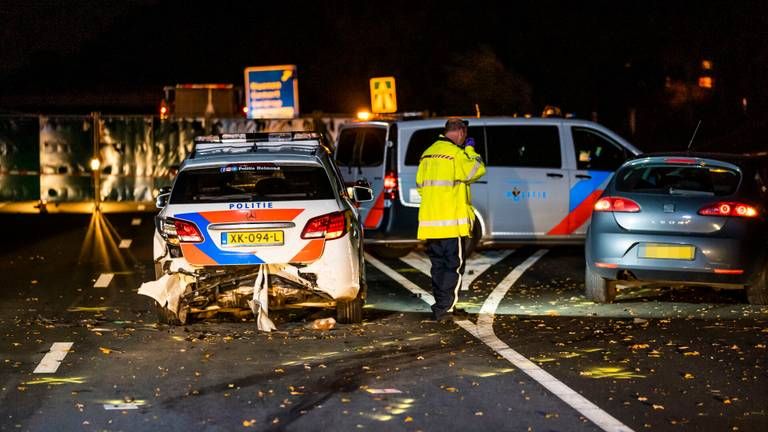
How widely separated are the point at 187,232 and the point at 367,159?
5.79 m

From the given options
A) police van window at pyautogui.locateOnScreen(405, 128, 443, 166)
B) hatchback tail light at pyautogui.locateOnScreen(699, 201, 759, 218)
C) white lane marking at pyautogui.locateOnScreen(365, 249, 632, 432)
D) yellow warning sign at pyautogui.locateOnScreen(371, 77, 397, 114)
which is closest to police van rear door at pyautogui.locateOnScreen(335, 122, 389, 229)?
police van window at pyautogui.locateOnScreen(405, 128, 443, 166)

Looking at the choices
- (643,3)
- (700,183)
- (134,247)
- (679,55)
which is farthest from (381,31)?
Result: (700,183)

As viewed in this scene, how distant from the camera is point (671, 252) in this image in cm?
1092

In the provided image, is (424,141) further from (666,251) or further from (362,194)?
(666,251)

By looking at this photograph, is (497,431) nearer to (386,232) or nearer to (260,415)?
(260,415)

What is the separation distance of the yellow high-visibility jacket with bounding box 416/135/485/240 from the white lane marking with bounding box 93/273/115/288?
4084 mm

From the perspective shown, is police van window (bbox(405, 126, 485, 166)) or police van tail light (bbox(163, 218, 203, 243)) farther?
police van window (bbox(405, 126, 485, 166))

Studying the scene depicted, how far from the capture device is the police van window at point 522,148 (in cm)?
1508

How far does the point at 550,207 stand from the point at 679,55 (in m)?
21.8

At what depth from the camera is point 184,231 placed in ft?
31.9

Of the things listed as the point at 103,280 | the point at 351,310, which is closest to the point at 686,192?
the point at 351,310

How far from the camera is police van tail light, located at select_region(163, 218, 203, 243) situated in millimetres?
9688

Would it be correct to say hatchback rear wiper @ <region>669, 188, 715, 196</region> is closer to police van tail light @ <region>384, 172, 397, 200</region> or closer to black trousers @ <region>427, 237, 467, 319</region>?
black trousers @ <region>427, 237, 467, 319</region>

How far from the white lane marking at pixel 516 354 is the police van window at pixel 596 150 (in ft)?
5.31
